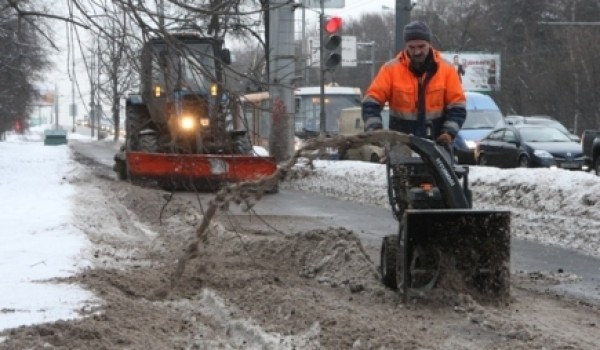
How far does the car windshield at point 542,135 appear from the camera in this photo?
79.4 ft

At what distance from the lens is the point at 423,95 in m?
6.70

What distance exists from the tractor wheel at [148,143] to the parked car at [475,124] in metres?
10.9

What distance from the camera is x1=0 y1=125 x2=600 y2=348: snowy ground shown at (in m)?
5.96

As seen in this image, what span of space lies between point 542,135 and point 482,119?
5234 millimetres

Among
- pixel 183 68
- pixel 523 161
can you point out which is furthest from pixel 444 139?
pixel 523 161

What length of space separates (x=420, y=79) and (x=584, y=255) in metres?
3.91

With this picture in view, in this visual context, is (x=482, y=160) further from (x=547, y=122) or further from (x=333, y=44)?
(x=333, y=44)

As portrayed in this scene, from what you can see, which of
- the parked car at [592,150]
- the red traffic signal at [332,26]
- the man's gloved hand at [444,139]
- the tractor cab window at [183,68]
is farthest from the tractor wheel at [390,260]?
the parked car at [592,150]

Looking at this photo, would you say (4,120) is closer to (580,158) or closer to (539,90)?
(539,90)

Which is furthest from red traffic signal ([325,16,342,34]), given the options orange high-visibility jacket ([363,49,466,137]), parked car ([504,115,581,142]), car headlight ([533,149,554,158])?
orange high-visibility jacket ([363,49,466,137])

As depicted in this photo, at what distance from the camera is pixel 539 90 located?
5503 centimetres

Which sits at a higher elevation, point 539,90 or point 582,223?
point 539,90

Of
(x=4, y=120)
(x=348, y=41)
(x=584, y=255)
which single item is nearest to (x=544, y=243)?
(x=584, y=255)

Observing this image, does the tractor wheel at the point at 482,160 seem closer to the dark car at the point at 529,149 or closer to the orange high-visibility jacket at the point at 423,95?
the dark car at the point at 529,149
